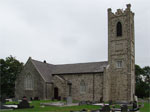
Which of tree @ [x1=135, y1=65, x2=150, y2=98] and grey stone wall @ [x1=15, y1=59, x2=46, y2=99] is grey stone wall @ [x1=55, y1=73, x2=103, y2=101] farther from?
tree @ [x1=135, y1=65, x2=150, y2=98]

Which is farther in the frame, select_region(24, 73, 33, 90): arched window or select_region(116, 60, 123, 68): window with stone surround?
select_region(24, 73, 33, 90): arched window

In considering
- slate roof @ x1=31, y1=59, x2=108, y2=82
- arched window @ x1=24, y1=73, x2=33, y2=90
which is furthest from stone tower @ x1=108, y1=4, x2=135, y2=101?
arched window @ x1=24, y1=73, x2=33, y2=90

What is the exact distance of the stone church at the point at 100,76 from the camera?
39.1 m

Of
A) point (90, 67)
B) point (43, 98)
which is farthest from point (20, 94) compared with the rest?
point (90, 67)

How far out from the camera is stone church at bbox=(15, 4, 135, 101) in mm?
39094

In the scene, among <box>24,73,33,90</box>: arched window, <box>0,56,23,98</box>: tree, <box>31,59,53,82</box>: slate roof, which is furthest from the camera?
<box>0,56,23,98</box>: tree

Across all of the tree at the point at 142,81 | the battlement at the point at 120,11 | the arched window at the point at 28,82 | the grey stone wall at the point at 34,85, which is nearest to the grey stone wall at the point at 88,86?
the grey stone wall at the point at 34,85

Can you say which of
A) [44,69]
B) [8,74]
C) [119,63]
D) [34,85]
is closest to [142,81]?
[119,63]

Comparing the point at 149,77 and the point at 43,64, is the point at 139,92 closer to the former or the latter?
the point at 149,77

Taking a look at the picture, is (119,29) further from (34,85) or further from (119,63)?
(34,85)

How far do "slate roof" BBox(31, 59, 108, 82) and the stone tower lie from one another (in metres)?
2.53

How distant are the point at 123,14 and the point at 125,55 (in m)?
8.25

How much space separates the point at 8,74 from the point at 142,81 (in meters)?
41.5

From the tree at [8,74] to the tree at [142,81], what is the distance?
3474 cm
